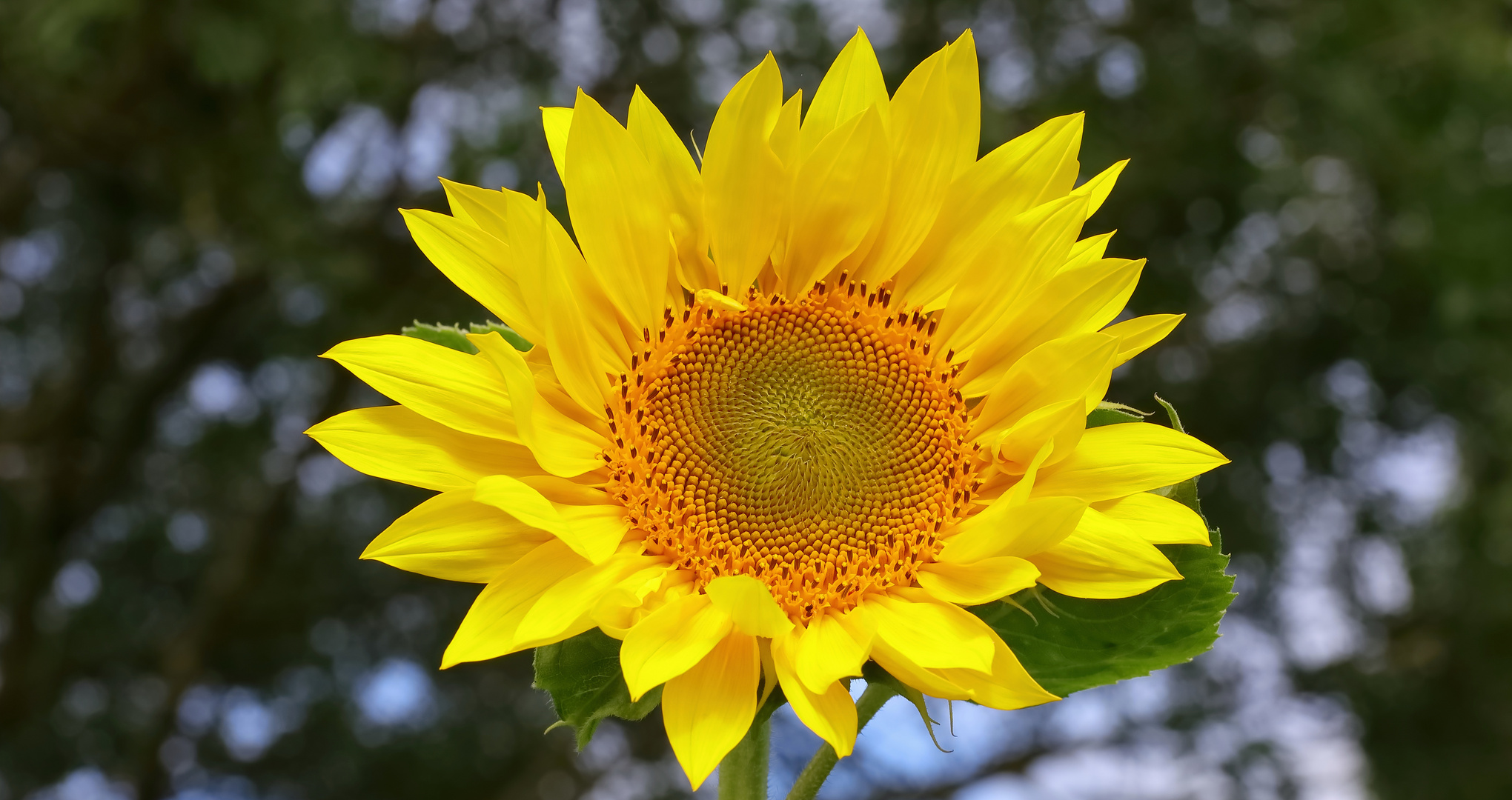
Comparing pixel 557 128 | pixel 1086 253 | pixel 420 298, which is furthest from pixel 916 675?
pixel 420 298

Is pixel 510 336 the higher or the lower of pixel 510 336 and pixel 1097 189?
the lower

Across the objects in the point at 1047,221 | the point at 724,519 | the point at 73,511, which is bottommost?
the point at 73,511

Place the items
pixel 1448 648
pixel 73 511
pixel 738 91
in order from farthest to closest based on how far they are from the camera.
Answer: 1. pixel 73 511
2. pixel 1448 648
3. pixel 738 91

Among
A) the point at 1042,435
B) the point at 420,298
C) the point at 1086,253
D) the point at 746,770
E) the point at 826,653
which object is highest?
the point at 1086,253

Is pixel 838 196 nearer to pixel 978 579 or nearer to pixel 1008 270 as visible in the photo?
pixel 1008 270

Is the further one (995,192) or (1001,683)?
(995,192)

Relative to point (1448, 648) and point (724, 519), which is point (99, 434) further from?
point (1448, 648)

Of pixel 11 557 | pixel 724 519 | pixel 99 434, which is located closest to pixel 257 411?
pixel 99 434

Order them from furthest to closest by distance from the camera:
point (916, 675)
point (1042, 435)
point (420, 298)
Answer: point (420, 298) < point (1042, 435) < point (916, 675)
